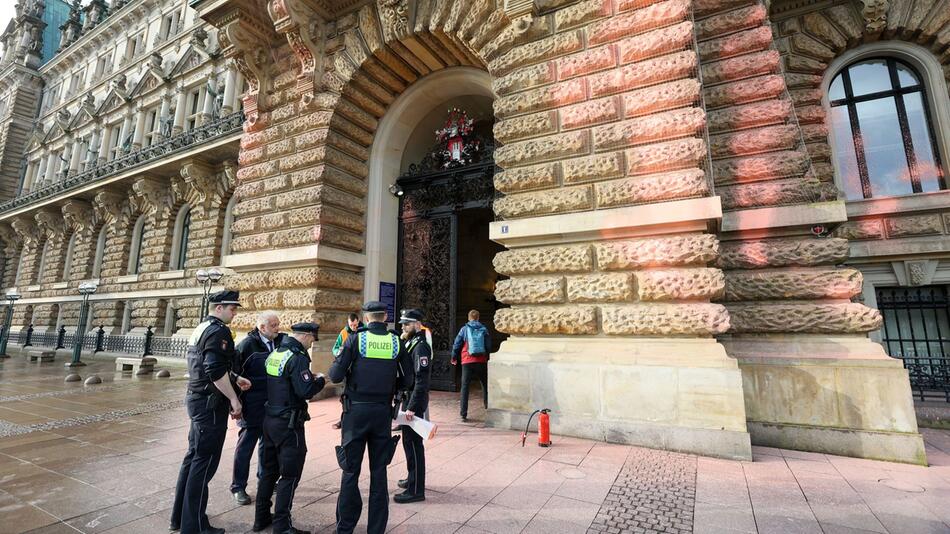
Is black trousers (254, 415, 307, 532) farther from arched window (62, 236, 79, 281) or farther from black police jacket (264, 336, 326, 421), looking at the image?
arched window (62, 236, 79, 281)

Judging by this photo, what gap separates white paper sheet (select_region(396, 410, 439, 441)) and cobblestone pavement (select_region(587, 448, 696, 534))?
1.44 metres

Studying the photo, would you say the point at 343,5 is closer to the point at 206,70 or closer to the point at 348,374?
the point at 348,374

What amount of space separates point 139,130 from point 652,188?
27.3 meters

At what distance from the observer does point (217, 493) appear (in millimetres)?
3953

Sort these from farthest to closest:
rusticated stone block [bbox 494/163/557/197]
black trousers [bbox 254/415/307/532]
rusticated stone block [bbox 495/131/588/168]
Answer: rusticated stone block [bbox 494/163/557/197]
rusticated stone block [bbox 495/131/588/168]
black trousers [bbox 254/415/307/532]

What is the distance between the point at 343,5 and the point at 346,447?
31.4ft

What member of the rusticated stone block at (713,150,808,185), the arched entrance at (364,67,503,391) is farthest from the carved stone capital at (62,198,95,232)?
the rusticated stone block at (713,150,808,185)

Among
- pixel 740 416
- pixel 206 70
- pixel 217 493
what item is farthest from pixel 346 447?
pixel 206 70

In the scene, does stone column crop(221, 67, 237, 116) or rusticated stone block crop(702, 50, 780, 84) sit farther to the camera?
stone column crop(221, 67, 237, 116)

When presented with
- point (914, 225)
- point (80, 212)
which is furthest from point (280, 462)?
point (80, 212)

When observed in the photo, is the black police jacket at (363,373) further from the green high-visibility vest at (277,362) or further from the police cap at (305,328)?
Answer: the police cap at (305,328)

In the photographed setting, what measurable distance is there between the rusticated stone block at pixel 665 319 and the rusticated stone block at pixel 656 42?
12.1ft

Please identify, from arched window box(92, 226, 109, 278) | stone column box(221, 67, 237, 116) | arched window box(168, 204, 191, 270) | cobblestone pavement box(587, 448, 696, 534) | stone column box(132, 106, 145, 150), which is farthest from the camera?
arched window box(92, 226, 109, 278)

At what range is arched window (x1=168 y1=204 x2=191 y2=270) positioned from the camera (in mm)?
18703
